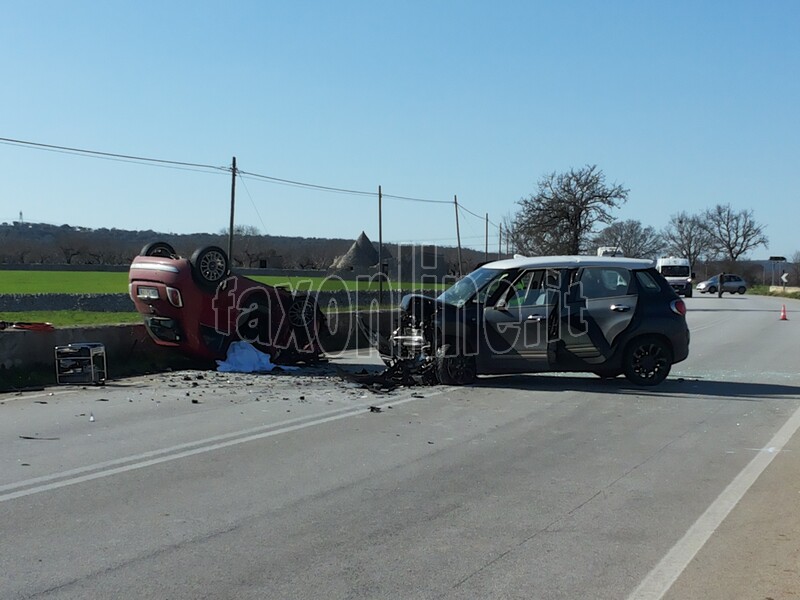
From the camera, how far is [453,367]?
12773 millimetres

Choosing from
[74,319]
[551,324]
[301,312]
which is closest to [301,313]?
[301,312]

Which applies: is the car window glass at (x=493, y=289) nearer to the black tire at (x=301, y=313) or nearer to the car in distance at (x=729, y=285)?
the black tire at (x=301, y=313)

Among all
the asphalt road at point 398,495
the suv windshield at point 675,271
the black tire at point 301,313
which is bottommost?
the asphalt road at point 398,495

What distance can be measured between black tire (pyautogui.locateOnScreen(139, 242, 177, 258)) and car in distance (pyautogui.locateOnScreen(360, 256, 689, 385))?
191 inches

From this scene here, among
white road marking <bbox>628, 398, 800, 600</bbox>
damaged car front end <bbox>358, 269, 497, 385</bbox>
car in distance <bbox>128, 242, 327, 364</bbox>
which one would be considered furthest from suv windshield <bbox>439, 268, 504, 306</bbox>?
white road marking <bbox>628, 398, 800, 600</bbox>

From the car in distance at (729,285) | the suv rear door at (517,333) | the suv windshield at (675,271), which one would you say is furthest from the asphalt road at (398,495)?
the car in distance at (729,285)

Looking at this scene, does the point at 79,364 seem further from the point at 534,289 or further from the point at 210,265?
the point at 534,289

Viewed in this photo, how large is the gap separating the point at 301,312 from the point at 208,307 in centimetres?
202

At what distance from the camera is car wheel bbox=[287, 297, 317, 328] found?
15.8 meters

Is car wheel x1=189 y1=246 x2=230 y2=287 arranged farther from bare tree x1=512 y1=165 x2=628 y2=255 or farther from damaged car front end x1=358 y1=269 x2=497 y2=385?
bare tree x1=512 y1=165 x2=628 y2=255

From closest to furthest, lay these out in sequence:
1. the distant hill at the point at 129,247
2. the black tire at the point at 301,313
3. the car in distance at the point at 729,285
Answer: the black tire at the point at 301,313, the car in distance at the point at 729,285, the distant hill at the point at 129,247

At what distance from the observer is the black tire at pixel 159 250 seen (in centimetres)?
1538

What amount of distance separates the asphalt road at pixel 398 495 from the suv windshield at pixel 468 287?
1.44 meters

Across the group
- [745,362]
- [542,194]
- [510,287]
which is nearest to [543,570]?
[510,287]
